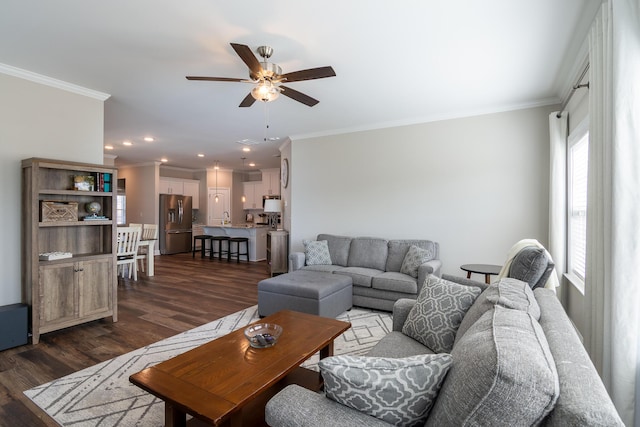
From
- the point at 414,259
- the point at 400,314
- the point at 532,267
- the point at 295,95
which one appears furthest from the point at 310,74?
the point at 414,259

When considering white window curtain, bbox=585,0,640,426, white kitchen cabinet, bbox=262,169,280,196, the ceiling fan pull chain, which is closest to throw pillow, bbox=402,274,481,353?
white window curtain, bbox=585,0,640,426

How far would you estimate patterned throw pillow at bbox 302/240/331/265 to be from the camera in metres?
4.72

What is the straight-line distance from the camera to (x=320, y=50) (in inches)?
109

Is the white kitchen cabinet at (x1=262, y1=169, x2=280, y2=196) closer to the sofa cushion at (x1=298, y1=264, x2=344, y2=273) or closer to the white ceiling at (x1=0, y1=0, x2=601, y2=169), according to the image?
the white ceiling at (x1=0, y1=0, x2=601, y2=169)

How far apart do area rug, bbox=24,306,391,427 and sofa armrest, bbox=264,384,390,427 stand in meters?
1.32

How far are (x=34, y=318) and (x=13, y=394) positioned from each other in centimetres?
103

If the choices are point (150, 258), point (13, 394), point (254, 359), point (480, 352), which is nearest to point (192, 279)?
point (150, 258)

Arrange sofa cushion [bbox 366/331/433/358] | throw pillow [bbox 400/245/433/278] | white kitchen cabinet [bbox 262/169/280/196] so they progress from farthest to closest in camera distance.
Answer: white kitchen cabinet [bbox 262/169/280/196] → throw pillow [bbox 400/245/433/278] → sofa cushion [bbox 366/331/433/358]

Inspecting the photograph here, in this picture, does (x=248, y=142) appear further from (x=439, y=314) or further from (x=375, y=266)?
(x=439, y=314)

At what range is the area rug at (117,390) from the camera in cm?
197

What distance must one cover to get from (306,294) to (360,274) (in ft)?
3.23

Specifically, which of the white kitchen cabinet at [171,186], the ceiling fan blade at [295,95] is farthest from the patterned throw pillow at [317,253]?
the white kitchen cabinet at [171,186]

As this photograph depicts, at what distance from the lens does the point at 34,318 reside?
3.01 metres

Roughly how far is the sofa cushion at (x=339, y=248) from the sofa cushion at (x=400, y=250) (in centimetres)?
67
